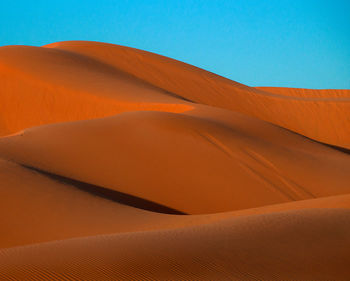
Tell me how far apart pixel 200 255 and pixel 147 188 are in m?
7.36

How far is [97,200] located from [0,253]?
4797 mm

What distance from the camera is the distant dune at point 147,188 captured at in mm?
4867

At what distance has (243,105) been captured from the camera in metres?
35.6

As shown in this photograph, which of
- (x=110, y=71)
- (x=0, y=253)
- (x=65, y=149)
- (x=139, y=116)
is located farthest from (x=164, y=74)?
(x=0, y=253)

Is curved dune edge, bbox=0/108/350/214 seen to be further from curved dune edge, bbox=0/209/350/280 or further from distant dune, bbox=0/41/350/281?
curved dune edge, bbox=0/209/350/280

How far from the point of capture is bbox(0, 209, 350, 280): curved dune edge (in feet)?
14.3

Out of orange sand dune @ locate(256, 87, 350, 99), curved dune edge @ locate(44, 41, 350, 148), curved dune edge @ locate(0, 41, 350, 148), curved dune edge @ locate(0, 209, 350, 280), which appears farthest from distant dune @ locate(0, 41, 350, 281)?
orange sand dune @ locate(256, 87, 350, 99)

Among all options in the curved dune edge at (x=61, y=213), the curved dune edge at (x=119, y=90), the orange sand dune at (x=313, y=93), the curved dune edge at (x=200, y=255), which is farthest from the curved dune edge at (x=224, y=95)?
the curved dune edge at (x=200, y=255)

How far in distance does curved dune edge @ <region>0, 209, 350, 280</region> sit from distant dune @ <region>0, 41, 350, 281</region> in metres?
0.02

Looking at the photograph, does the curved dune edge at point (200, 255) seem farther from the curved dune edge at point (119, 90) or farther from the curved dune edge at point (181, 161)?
the curved dune edge at point (119, 90)

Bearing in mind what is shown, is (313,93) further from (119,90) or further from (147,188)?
(147,188)

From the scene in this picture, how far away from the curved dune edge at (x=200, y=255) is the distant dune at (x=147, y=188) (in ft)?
0.06

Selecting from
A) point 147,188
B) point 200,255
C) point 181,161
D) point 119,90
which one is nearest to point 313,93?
point 119,90

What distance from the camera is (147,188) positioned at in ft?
40.4
